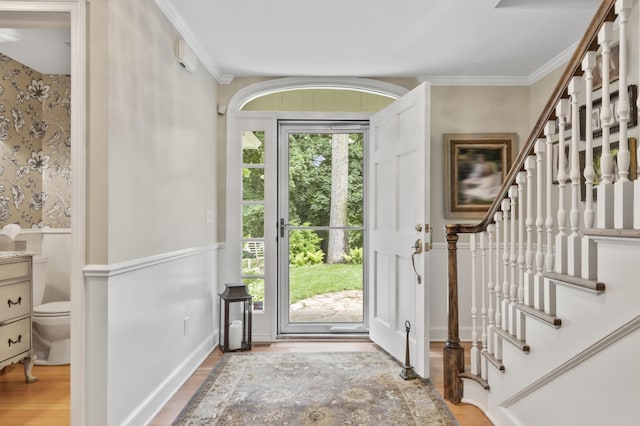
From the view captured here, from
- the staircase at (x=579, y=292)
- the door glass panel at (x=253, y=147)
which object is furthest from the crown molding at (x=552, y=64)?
the door glass panel at (x=253, y=147)

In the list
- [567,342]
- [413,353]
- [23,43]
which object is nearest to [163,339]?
[413,353]

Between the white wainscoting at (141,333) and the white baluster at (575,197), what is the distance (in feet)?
6.50

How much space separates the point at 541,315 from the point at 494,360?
57 centimetres

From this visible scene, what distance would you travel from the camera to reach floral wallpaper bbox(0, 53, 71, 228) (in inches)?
134

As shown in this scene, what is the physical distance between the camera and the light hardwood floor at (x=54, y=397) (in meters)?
2.39

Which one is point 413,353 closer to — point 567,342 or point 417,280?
point 417,280

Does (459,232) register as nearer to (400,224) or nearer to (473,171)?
(400,224)

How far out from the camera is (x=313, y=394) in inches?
108

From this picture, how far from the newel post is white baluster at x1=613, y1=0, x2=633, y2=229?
1.23 meters

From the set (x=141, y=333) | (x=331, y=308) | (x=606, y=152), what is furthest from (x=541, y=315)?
(x=331, y=308)

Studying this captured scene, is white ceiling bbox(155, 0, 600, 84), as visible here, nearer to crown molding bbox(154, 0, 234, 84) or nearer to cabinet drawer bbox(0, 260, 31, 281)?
crown molding bbox(154, 0, 234, 84)

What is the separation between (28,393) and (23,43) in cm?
245

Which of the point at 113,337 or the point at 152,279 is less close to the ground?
the point at 152,279

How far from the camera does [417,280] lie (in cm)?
306
